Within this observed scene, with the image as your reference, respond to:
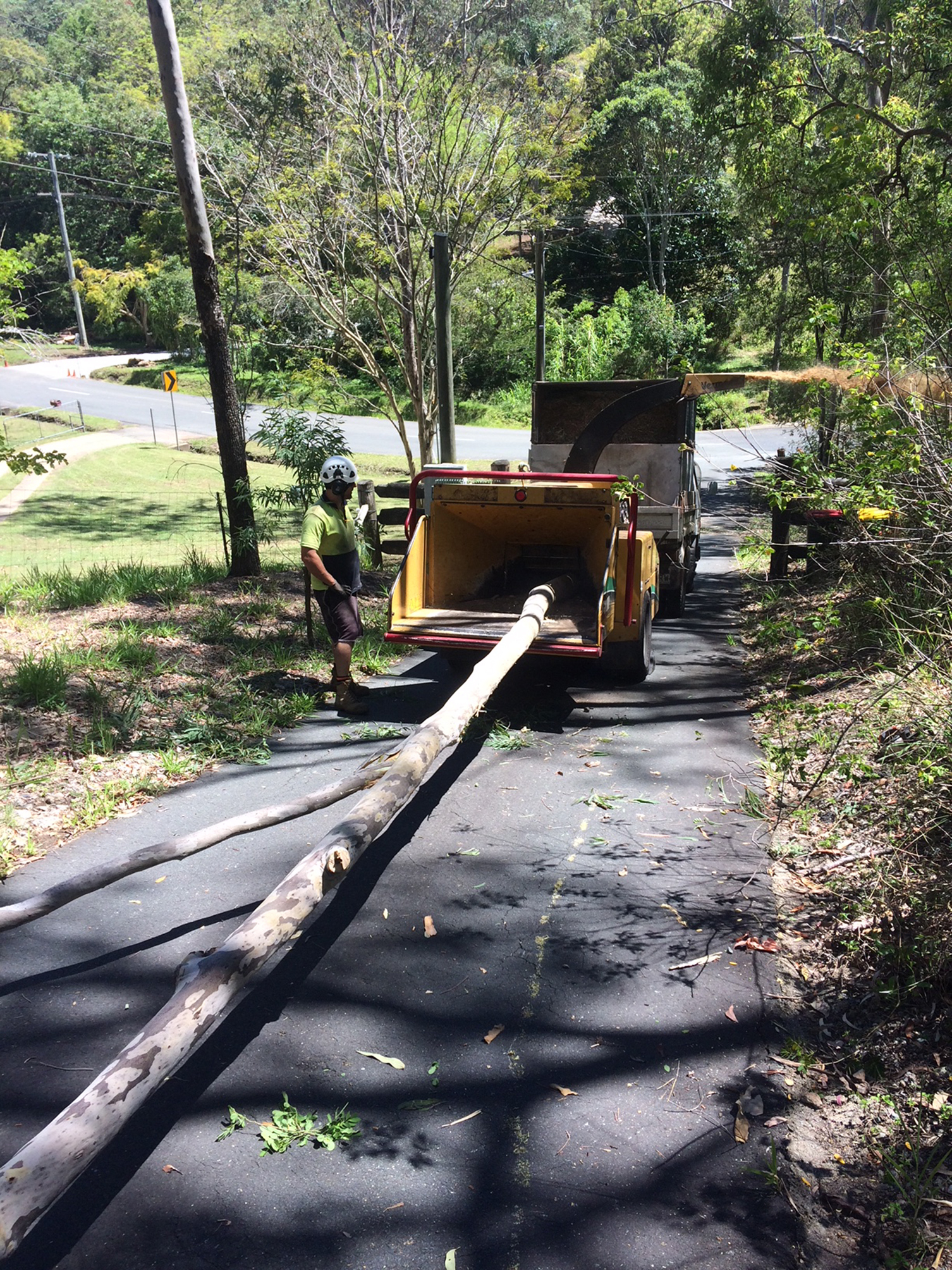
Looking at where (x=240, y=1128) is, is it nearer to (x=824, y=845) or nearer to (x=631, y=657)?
(x=824, y=845)

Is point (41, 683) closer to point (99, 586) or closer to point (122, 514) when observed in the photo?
point (99, 586)

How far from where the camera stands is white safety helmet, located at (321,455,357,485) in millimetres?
7664

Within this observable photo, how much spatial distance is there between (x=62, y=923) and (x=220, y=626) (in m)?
4.69

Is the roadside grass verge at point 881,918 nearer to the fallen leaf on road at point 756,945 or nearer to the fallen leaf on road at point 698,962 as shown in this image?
the fallen leaf on road at point 756,945

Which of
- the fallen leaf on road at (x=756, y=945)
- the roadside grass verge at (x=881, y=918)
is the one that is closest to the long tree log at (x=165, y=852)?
the fallen leaf on road at (x=756, y=945)

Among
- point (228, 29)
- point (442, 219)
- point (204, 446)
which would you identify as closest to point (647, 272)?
point (204, 446)

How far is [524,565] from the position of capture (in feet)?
30.2

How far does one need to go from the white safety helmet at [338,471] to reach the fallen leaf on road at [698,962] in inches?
184

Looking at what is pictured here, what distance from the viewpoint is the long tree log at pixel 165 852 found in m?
3.58

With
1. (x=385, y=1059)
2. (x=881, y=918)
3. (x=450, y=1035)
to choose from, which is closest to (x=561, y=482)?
(x=881, y=918)

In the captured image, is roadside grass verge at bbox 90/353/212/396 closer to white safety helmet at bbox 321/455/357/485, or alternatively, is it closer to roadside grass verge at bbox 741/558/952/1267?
white safety helmet at bbox 321/455/357/485

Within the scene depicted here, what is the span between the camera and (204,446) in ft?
96.0

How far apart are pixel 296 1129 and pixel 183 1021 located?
74cm

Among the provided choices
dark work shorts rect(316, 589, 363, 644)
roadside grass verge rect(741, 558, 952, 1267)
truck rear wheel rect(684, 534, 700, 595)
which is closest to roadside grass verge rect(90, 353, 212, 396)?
truck rear wheel rect(684, 534, 700, 595)
